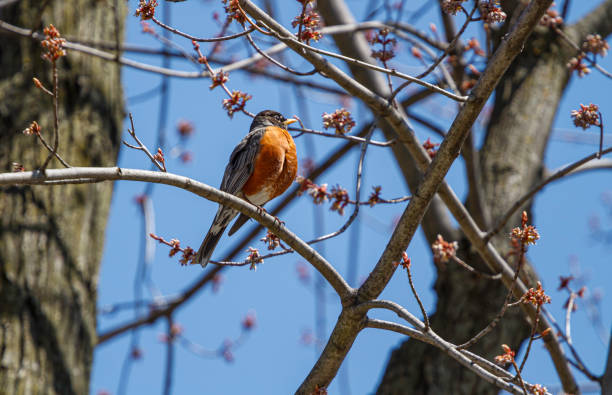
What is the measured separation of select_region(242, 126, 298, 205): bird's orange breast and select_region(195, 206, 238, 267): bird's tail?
0.29 m

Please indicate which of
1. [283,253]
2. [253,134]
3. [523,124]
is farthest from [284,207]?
[283,253]

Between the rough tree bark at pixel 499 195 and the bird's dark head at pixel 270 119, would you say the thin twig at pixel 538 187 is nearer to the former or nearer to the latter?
the rough tree bark at pixel 499 195

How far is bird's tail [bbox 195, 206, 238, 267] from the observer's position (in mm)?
3688

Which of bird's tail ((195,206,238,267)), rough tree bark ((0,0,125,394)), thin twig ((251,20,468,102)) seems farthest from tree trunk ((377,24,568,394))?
thin twig ((251,20,468,102))

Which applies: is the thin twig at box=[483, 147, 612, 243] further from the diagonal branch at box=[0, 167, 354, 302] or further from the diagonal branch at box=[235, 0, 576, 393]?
the diagonal branch at box=[0, 167, 354, 302]

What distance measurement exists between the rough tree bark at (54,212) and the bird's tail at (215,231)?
0.78 meters

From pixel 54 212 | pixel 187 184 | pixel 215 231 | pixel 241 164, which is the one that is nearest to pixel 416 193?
pixel 187 184

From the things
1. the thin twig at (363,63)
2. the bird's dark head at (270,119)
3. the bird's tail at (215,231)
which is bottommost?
the bird's tail at (215,231)

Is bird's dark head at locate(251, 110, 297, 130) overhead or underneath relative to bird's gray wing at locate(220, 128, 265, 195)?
overhead

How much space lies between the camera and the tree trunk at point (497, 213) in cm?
409

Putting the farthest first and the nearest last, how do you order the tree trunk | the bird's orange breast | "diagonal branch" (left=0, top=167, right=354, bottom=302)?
the tree trunk
the bird's orange breast
"diagonal branch" (left=0, top=167, right=354, bottom=302)

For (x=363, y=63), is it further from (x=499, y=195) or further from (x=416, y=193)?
(x=499, y=195)

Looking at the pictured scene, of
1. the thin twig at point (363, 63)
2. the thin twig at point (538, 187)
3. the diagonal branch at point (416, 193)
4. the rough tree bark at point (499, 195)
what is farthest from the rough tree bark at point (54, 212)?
the thin twig at point (538, 187)

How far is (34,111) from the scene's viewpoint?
402 cm
